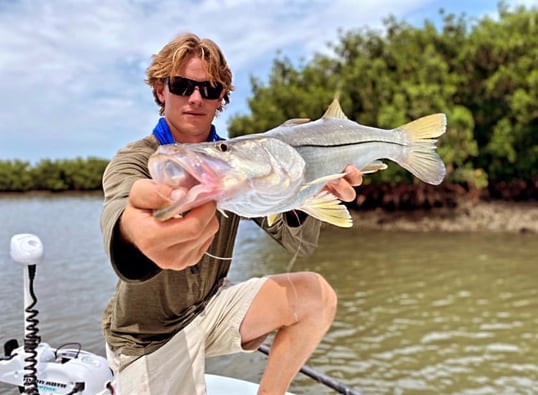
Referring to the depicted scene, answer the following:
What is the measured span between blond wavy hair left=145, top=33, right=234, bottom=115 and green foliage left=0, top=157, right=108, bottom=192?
49556 mm

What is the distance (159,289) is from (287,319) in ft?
2.35

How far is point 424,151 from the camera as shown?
2904 millimetres

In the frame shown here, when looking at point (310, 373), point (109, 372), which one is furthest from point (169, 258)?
point (310, 373)

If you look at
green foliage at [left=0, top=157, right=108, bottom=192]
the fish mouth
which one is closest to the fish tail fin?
the fish mouth

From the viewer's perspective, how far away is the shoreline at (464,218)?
64.5 feet

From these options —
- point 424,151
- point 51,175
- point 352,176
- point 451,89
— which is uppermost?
point 451,89

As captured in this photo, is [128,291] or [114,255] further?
[128,291]

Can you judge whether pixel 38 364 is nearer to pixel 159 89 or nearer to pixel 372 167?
pixel 159 89

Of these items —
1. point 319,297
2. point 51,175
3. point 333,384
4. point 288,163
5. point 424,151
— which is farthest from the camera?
point 51,175

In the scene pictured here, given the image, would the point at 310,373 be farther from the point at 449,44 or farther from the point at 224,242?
the point at 449,44

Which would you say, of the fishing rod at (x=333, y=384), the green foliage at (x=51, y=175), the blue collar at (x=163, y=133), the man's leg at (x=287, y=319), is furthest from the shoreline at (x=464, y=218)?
the green foliage at (x=51, y=175)

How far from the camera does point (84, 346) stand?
7.59 metres

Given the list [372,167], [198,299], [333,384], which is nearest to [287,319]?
[198,299]

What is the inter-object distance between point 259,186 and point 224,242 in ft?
4.57
